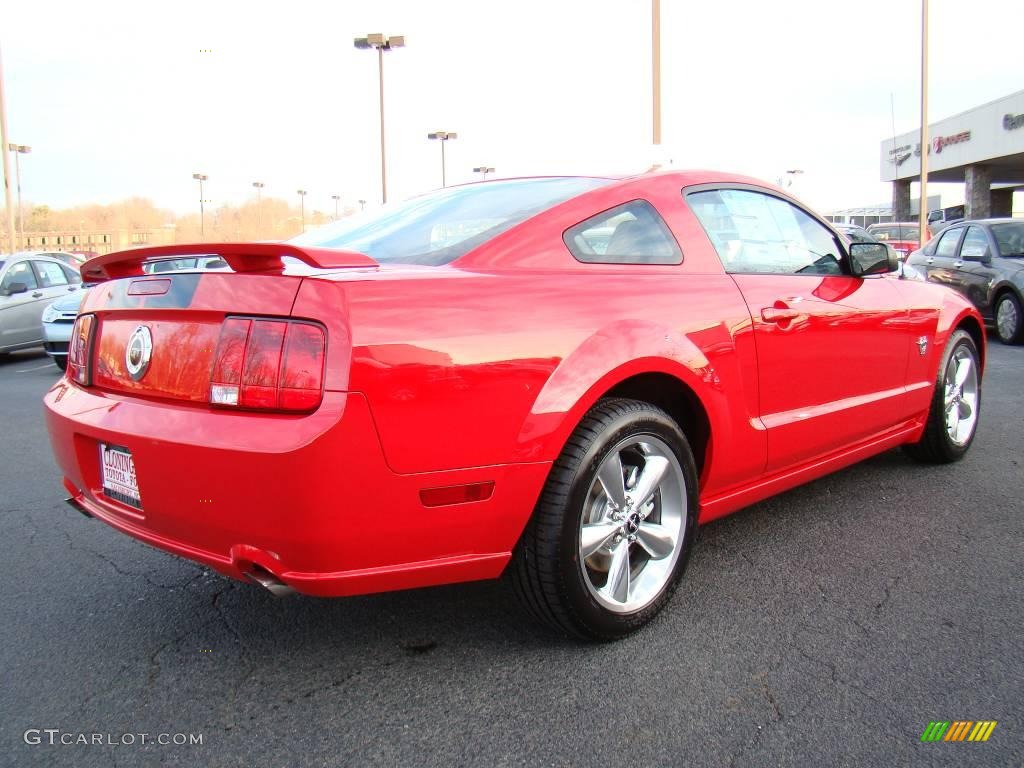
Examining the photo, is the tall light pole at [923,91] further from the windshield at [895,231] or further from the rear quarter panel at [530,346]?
the rear quarter panel at [530,346]

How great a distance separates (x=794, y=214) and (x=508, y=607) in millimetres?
2131

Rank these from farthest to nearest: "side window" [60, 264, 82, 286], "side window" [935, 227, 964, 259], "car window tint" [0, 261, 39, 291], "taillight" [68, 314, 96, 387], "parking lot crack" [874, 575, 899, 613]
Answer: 1. "side window" [60, 264, 82, 286]
2. "car window tint" [0, 261, 39, 291]
3. "side window" [935, 227, 964, 259]
4. "parking lot crack" [874, 575, 899, 613]
5. "taillight" [68, 314, 96, 387]

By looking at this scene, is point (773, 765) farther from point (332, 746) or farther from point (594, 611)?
point (332, 746)

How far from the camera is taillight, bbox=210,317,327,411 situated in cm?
210

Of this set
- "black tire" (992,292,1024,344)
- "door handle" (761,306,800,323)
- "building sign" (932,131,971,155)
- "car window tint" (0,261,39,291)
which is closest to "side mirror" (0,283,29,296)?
"car window tint" (0,261,39,291)

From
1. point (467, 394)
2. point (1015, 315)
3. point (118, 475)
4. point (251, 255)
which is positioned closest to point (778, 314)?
point (467, 394)

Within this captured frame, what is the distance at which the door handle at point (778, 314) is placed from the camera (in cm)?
314

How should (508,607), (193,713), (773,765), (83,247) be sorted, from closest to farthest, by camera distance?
(773,765)
(193,713)
(508,607)
(83,247)

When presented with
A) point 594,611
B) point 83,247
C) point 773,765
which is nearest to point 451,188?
point 594,611

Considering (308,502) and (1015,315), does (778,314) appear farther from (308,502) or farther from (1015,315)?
(1015,315)

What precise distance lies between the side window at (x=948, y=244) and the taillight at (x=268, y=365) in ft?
36.4

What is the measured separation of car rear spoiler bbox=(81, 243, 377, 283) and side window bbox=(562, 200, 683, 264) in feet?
2.33

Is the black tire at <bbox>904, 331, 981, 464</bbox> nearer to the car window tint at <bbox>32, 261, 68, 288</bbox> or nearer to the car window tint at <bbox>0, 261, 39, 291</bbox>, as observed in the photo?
the car window tint at <bbox>0, 261, 39, 291</bbox>

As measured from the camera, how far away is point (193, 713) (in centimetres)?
227
